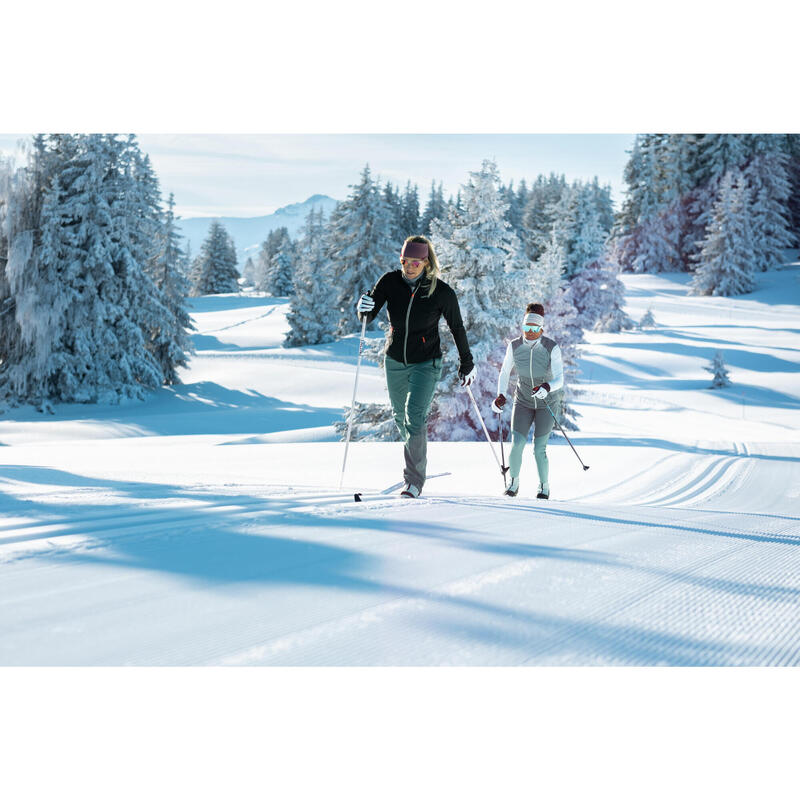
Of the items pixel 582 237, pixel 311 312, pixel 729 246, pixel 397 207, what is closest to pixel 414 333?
pixel 311 312

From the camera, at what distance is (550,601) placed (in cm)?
251

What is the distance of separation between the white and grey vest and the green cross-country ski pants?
0.99 meters

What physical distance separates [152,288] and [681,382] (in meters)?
18.6

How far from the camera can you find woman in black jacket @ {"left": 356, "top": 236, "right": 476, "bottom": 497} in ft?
16.6

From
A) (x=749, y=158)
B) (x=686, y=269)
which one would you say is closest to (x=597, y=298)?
(x=686, y=269)

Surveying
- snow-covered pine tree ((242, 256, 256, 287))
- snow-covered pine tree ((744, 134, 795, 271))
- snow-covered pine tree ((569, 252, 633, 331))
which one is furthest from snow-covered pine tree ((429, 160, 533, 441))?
snow-covered pine tree ((242, 256, 256, 287))

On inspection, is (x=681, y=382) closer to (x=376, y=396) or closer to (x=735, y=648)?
(x=376, y=396)

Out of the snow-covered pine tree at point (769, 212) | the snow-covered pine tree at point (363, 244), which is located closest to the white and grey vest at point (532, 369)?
the snow-covered pine tree at point (363, 244)

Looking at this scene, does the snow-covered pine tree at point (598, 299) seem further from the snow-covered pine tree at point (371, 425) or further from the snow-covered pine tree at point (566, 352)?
the snow-covered pine tree at point (371, 425)

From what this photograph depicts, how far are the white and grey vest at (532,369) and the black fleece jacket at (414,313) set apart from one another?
972 mm

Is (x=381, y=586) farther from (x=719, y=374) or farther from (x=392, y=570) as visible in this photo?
(x=719, y=374)

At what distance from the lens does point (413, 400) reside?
520cm

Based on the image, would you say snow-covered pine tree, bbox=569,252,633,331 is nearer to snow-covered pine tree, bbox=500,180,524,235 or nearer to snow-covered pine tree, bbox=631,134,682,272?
snow-covered pine tree, bbox=631,134,682,272

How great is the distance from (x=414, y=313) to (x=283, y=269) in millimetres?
53350
